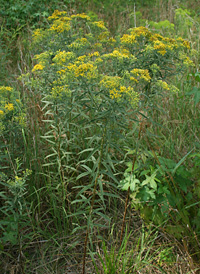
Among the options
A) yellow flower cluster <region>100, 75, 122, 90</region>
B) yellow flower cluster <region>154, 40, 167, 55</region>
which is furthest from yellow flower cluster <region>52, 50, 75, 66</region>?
yellow flower cluster <region>154, 40, 167, 55</region>

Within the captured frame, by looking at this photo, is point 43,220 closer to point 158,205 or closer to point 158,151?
point 158,205

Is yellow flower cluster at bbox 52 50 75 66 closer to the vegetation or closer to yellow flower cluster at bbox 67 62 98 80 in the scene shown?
the vegetation

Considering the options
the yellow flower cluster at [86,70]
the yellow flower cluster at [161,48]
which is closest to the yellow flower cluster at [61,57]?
the yellow flower cluster at [86,70]

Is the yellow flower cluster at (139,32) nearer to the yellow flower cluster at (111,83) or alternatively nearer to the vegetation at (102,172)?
the vegetation at (102,172)

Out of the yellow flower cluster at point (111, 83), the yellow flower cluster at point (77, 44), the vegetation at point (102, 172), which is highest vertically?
the yellow flower cluster at point (77, 44)

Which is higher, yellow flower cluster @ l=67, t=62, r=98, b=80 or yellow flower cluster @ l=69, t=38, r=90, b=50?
yellow flower cluster @ l=69, t=38, r=90, b=50

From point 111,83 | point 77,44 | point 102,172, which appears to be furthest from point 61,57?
point 102,172

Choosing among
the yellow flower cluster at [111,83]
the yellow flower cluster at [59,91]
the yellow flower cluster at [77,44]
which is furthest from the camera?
the yellow flower cluster at [77,44]

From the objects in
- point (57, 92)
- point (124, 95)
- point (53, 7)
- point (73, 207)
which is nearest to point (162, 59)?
point (124, 95)

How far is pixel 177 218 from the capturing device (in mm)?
2244

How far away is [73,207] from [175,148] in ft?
3.83

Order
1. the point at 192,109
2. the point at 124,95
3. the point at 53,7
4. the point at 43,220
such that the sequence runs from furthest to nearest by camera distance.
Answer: the point at 53,7
the point at 192,109
the point at 43,220
the point at 124,95

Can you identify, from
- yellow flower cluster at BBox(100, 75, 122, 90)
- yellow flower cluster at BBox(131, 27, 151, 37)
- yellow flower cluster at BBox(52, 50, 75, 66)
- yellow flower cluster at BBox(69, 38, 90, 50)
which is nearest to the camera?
yellow flower cluster at BBox(100, 75, 122, 90)

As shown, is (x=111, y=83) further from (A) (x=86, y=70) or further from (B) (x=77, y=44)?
(B) (x=77, y=44)
